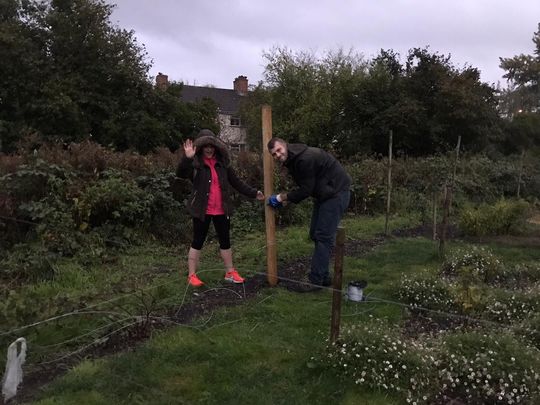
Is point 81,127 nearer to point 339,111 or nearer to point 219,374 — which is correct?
point 339,111

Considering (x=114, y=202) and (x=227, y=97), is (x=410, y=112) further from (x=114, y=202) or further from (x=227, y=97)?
(x=227, y=97)

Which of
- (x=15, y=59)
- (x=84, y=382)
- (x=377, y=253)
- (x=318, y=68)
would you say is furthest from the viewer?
(x=318, y=68)

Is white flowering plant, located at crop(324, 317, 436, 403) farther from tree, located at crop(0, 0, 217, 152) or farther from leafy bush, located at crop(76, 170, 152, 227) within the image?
tree, located at crop(0, 0, 217, 152)

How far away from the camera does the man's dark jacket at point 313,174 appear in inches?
222

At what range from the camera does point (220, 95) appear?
5709 centimetres

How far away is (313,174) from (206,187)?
1151mm

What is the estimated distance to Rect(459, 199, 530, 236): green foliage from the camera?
9844mm

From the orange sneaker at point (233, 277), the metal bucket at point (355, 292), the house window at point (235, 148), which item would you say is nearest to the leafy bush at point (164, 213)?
the house window at point (235, 148)

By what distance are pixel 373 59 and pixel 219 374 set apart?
28.7 metres

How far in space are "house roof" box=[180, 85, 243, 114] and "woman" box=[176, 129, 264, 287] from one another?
4912cm

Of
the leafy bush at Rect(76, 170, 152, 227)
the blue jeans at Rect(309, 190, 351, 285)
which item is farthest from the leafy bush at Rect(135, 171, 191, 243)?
the blue jeans at Rect(309, 190, 351, 285)

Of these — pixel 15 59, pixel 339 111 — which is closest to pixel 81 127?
pixel 15 59

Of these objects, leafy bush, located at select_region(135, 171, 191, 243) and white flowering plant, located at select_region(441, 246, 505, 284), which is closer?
white flowering plant, located at select_region(441, 246, 505, 284)

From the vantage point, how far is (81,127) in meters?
27.9
